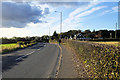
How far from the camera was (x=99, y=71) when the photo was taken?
363 centimetres

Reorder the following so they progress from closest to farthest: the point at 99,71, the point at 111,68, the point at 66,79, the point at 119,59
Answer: the point at 119,59
the point at 111,68
the point at 99,71
the point at 66,79

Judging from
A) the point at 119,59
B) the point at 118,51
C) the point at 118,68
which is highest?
the point at 118,51

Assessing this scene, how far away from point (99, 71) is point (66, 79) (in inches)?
68.8

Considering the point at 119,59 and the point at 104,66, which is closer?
the point at 119,59

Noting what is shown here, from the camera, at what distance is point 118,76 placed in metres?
2.63

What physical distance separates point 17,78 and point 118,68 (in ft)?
15.0

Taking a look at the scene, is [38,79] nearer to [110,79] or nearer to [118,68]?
[110,79]

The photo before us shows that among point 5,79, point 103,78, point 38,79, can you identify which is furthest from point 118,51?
point 5,79

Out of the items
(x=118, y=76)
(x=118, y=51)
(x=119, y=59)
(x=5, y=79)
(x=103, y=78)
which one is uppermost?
(x=118, y=51)

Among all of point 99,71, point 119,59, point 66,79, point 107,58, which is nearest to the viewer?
point 119,59

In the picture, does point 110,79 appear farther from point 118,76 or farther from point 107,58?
point 107,58

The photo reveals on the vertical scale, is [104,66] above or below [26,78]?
above

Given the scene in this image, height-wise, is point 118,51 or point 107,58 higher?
point 118,51

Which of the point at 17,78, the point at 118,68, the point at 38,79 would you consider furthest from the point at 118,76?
the point at 17,78
